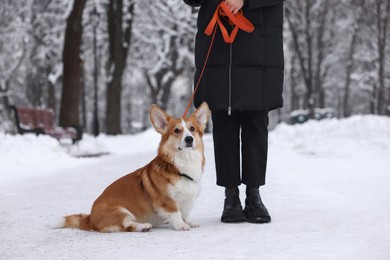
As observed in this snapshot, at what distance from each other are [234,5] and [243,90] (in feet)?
2.13

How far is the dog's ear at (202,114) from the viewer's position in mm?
4074

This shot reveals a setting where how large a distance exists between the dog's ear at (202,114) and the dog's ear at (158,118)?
0.23 m

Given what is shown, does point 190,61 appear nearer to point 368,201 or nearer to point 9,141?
point 9,141

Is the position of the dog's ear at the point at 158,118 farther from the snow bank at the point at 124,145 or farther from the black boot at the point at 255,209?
the snow bank at the point at 124,145

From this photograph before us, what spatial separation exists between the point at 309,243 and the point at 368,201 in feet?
6.88

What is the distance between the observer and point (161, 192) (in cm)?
389

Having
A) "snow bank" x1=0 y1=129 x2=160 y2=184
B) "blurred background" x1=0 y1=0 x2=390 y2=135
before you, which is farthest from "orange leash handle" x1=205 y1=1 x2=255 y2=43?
"blurred background" x1=0 y1=0 x2=390 y2=135

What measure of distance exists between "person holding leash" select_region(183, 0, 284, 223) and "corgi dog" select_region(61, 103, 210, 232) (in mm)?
267

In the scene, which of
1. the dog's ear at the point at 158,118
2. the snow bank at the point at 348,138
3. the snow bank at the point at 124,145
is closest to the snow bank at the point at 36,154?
the snow bank at the point at 124,145

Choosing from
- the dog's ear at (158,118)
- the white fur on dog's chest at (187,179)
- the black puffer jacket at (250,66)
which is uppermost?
the black puffer jacket at (250,66)

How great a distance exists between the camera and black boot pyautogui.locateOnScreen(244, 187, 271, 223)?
408cm

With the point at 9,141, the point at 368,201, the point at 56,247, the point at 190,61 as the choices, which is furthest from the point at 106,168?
the point at 190,61

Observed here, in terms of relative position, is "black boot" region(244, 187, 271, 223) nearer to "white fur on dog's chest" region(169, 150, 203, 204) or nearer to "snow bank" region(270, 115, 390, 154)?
"white fur on dog's chest" region(169, 150, 203, 204)

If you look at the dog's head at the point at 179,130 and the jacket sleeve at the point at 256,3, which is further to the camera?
the jacket sleeve at the point at 256,3
